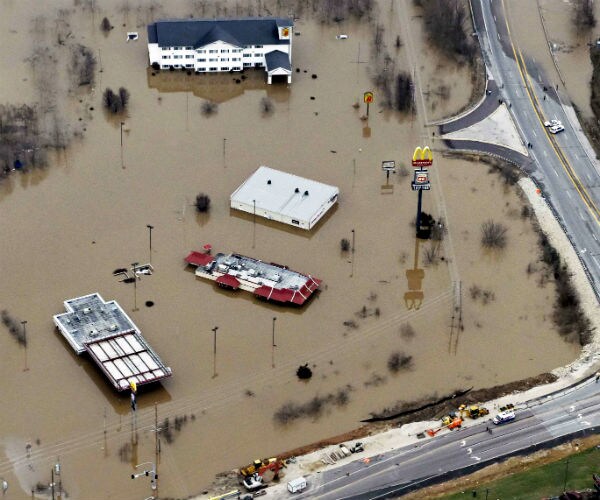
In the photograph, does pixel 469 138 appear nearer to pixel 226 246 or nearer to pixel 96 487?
pixel 226 246

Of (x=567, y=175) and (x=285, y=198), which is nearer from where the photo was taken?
(x=285, y=198)

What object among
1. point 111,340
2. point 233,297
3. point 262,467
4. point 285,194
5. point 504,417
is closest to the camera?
point 262,467

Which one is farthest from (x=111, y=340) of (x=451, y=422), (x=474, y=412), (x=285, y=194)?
(x=474, y=412)

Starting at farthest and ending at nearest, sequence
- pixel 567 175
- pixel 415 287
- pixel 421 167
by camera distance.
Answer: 1. pixel 567 175
2. pixel 421 167
3. pixel 415 287

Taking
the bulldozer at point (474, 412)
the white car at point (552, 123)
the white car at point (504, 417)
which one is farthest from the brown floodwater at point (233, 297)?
the white car at point (552, 123)

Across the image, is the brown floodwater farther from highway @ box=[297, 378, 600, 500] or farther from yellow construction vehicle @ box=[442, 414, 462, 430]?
highway @ box=[297, 378, 600, 500]

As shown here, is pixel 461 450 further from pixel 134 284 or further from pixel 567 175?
pixel 567 175
